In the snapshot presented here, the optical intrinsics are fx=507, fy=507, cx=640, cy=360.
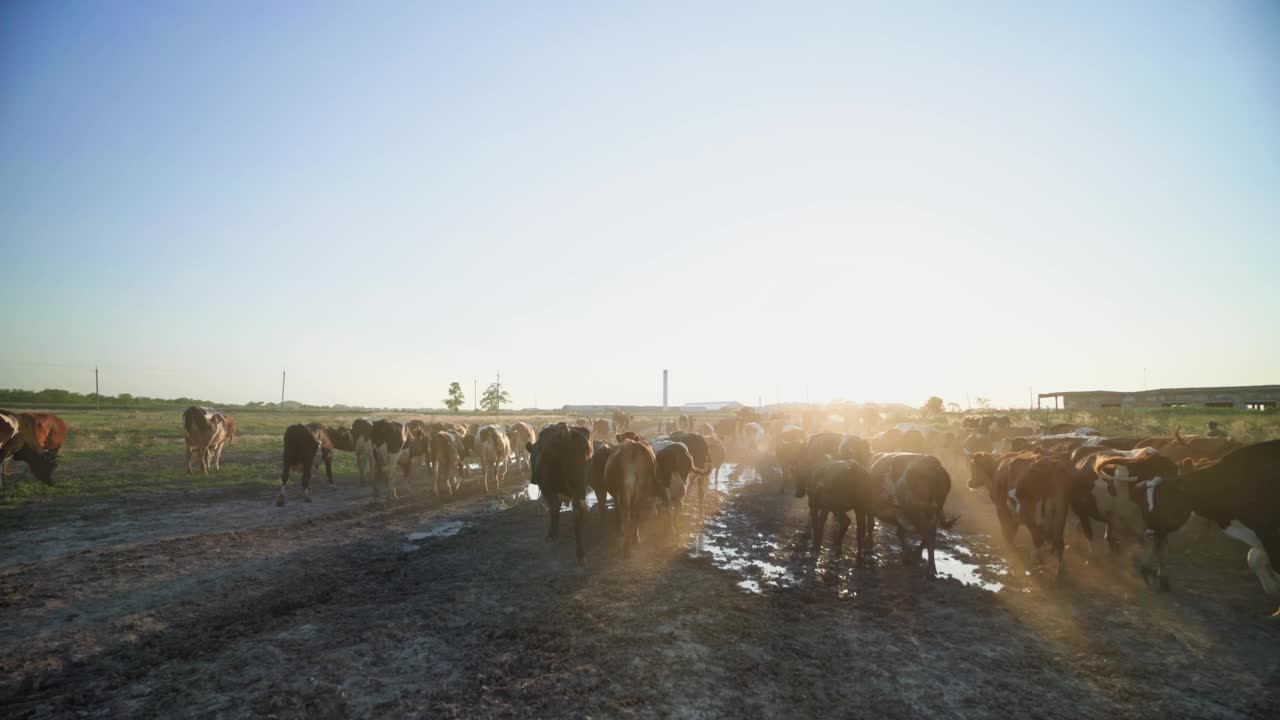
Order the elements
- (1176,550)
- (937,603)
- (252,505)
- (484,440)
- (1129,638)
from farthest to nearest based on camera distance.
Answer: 1. (484,440)
2. (252,505)
3. (1176,550)
4. (937,603)
5. (1129,638)

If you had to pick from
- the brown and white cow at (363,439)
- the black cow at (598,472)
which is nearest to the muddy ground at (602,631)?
the black cow at (598,472)

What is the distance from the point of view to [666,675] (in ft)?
17.3

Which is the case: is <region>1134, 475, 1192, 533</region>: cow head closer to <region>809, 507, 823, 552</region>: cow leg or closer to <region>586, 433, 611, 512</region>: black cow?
<region>809, 507, 823, 552</region>: cow leg

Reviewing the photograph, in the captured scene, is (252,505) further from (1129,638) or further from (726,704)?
(1129,638)

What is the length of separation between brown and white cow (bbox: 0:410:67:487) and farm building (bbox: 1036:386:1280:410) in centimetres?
5944

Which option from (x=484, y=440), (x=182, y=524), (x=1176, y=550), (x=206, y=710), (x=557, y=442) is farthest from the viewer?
(x=484, y=440)

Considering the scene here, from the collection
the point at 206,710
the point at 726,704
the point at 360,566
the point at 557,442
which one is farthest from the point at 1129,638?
the point at 360,566

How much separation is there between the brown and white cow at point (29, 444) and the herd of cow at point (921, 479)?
0.03 m

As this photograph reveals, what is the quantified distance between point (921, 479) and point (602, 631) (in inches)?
242

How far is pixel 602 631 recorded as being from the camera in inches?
248

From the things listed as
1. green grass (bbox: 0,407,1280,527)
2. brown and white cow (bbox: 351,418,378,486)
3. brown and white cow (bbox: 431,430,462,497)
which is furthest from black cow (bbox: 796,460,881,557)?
green grass (bbox: 0,407,1280,527)

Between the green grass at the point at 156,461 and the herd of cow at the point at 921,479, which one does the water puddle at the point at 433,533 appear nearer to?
the herd of cow at the point at 921,479

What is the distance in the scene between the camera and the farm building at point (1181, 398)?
3912 cm

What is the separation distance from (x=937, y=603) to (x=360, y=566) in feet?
30.5
